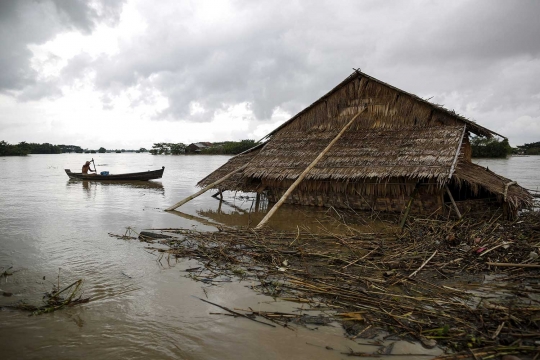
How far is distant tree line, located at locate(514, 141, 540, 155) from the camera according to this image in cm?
4975

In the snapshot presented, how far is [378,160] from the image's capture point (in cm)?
863

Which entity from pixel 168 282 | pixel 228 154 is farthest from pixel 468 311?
pixel 228 154

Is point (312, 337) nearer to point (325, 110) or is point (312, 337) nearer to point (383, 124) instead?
point (383, 124)

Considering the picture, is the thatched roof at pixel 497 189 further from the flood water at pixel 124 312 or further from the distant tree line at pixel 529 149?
the distant tree line at pixel 529 149

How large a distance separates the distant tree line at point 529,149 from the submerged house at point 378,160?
5072 centimetres

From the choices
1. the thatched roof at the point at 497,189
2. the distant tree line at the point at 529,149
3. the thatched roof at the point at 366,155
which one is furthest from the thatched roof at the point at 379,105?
the distant tree line at the point at 529,149

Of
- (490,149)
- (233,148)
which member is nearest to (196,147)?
(233,148)

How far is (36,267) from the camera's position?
539 cm

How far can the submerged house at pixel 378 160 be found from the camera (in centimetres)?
803

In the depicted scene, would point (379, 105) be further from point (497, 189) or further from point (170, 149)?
point (170, 149)

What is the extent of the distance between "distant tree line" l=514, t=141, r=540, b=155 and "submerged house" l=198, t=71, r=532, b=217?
50721 millimetres

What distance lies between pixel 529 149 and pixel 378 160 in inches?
2228

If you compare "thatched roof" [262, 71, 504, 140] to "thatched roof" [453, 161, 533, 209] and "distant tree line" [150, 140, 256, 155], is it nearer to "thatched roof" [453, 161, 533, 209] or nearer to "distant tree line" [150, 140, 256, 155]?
"thatched roof" [453, 161, 533, 209]

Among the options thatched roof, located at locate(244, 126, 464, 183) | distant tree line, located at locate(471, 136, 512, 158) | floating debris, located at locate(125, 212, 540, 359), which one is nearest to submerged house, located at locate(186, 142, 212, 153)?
distant tree line, located at locate(471, 136, 512, 158)
